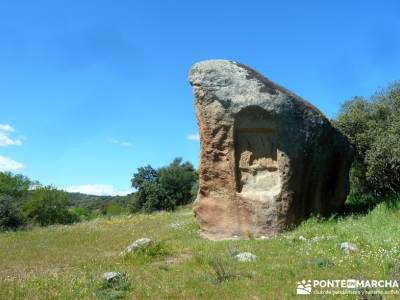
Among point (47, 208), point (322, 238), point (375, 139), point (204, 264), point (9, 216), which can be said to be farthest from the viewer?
point (47, 208)

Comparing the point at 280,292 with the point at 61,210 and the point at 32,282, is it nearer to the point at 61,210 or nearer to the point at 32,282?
the point at 32,282

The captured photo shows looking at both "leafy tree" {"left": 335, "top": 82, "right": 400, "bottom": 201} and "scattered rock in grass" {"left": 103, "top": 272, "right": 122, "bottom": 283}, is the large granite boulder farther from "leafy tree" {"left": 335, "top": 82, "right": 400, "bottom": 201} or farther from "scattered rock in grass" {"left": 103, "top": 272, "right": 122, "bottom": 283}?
"scattered rock in grass" {"left": 103, "top": 272, "right": 122, "bottom": 283}

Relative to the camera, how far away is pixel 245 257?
1116cm

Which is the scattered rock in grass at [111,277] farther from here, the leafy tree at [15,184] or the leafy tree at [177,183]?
the leafy tree at [15,184]

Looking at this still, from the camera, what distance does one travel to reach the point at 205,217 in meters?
16.7

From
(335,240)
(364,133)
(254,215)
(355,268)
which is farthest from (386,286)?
(364,133)

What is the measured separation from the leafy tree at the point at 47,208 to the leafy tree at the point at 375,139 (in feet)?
109

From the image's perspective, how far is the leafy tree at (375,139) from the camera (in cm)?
1736

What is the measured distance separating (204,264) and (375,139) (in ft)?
34.0

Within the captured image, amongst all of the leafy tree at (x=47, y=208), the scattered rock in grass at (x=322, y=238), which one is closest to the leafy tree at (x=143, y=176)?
the leafy tree at (x=47, y=208)

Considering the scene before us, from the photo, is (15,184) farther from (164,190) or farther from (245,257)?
(245,257)

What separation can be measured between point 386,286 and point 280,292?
68.1 inches

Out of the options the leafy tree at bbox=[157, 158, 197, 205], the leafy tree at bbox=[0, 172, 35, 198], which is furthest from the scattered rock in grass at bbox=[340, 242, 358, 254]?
the leafy tree at bbox=[0, 172, 35, 198]

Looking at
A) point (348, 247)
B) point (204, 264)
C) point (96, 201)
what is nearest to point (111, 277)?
point (204, 264)
